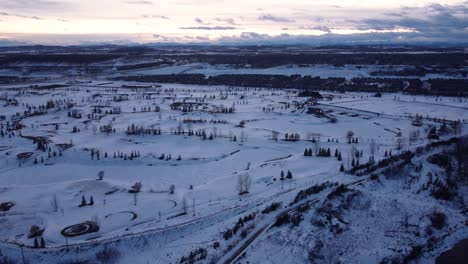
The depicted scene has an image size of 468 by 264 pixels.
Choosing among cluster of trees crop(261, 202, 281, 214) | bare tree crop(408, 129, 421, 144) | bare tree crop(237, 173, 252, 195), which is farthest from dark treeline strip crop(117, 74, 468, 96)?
cluster of trees crop(261, 202, 281, 214)

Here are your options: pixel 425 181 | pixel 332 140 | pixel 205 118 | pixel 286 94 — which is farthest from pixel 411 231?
pixel 286 94

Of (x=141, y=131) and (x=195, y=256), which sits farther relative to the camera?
(x=141, y=131)

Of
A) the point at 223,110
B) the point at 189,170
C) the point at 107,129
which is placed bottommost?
the point at 189,170

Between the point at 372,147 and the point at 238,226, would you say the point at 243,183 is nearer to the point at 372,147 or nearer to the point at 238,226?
the point at 238,226

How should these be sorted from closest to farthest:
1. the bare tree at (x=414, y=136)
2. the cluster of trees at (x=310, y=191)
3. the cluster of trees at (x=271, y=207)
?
the cluster of trees at (x=271, y=207) → the cluster of trees at (x=310, y=191) → the bare tree at (x=414, y=136)

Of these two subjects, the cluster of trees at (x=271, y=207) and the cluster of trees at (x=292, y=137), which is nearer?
the cluster of trees at (x=271, y=207)

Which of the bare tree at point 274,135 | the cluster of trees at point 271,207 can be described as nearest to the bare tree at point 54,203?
the cluster of trees at point 271,207

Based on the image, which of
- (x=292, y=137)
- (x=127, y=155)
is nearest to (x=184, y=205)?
(x=127, y=155)

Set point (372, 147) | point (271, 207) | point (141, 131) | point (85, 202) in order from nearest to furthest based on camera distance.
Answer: point (271, 207) < point (85, 202) < point (372, 147) < point (141, 131)

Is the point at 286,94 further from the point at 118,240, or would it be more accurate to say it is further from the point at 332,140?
the point at 118,240

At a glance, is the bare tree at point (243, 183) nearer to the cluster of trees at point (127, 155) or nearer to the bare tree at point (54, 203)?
the cluster of trees at point (127, 155)
